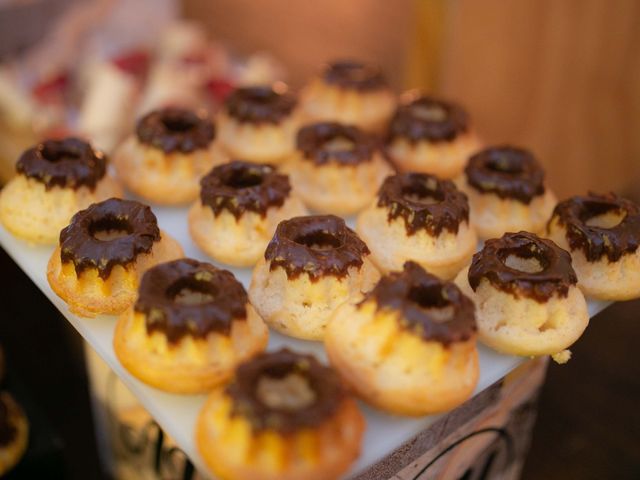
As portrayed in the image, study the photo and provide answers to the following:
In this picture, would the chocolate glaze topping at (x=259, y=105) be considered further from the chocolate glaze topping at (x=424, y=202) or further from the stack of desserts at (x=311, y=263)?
the chocolate glaze topping at (x=424, y=202)

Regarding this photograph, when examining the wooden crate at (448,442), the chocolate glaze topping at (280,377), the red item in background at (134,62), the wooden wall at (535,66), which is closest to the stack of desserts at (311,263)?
the chocolate glaze topping at (280,377)

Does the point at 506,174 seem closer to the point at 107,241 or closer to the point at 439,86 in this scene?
the point at 107,241

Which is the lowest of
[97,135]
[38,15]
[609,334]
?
[609,334]

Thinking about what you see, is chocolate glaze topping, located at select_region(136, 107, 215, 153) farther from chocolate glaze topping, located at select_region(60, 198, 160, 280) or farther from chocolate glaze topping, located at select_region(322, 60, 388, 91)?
chocolate glaze topping, located at select_region(322, 60, 388, 91)

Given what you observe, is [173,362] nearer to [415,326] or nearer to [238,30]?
[415,326]

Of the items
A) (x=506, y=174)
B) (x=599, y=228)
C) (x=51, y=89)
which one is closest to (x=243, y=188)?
(x=506, y=174)

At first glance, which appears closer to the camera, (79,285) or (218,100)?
(79,285)

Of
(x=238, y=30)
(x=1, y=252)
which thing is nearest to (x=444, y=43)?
(x=238, y=30)
